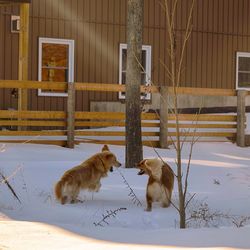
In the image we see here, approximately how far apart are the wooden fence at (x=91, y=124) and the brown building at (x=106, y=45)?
125 inches

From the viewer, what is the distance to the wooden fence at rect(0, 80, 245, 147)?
15.0 metres

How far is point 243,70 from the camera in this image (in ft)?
77.3

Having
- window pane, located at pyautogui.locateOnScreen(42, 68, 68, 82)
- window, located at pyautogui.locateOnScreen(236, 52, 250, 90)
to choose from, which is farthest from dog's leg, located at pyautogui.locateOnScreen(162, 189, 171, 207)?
window, located at pyautogui.locateOnScreen(236, 52, 250, 90)

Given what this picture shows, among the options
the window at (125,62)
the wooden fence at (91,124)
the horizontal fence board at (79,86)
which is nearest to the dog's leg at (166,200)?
the wooden fence at (91,124)

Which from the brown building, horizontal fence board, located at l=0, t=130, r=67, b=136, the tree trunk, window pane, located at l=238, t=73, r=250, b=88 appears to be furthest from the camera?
window pane, located at l=238, t=73, r=250, b=88

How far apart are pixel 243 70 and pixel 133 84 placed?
1151cm

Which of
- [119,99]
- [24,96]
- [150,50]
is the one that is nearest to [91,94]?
[119,99]

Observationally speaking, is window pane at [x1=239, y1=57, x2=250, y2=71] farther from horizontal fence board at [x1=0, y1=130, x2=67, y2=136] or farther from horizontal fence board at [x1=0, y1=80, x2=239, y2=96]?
horizontal fence board at [x1=0, y1=130, x2=67, y2=136]

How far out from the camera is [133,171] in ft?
40.4

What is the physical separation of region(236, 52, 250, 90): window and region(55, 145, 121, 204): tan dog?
1398cm

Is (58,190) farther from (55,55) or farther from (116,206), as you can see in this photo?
(55,55)

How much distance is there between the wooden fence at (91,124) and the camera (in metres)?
15.0

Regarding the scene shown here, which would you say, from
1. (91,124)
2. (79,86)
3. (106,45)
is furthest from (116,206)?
(106,45)

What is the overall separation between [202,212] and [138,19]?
4715 millimetres
